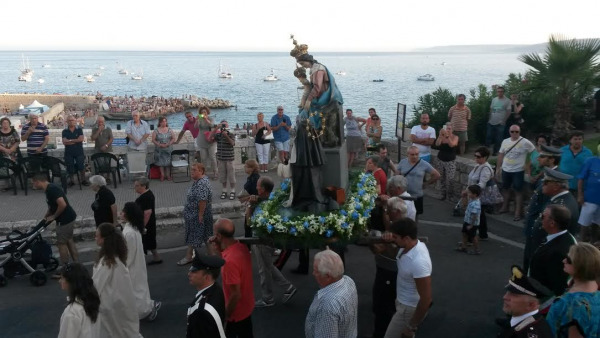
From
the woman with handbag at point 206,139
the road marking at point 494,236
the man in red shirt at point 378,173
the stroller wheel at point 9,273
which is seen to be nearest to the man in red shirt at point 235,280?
the man in red shirt at point 378,173

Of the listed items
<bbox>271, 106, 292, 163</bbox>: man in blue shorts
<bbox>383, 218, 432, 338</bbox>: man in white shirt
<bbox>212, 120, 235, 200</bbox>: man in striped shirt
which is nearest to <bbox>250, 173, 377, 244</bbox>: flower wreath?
<bbox>383, 218, 432, 338</bbox>: man in white shirt

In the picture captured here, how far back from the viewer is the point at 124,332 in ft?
20.3

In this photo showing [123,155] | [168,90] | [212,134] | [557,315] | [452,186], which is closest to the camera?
[557,315]

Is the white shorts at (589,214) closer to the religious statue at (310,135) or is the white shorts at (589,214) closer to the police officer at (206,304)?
the religious statue at (310,135)

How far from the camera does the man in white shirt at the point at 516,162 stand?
10812mm

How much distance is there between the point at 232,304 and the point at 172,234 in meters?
5.88

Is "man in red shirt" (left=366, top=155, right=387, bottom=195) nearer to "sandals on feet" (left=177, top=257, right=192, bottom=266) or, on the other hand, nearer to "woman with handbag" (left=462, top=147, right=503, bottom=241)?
"woman with handbag" (left=462, top=147, right=503, bottom=241)

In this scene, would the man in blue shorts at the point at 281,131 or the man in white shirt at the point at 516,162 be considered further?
the man in blue shorts at the point at 281,131

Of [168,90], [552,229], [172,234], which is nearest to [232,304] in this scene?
[552,229]

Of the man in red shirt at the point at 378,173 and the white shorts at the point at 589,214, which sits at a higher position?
the man in red shirt at the point at 378,173

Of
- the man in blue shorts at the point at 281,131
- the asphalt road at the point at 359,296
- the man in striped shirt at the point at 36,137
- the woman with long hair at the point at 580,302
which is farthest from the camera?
the man in blue shorts at the point at 281,131

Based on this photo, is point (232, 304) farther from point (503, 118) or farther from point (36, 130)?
point (503, 118)

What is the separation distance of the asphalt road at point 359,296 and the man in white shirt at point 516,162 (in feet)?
3.22

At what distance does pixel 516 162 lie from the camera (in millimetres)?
10969
